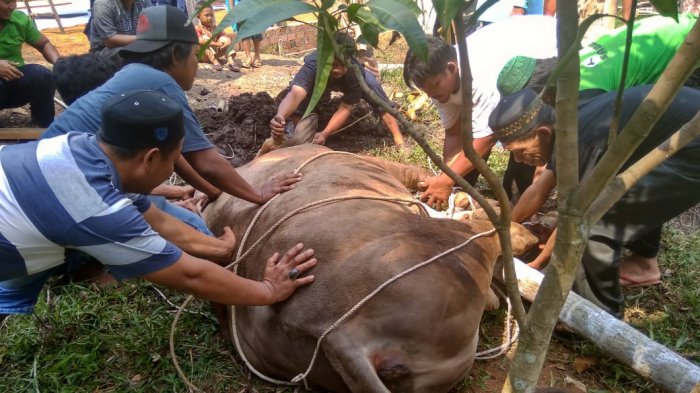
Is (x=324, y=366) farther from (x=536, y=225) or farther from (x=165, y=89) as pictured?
(x=536, y=225)

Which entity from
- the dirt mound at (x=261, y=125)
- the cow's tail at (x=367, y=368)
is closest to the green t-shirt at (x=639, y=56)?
the cow's tail at (x=367, y=368)

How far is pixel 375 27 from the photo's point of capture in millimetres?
1377

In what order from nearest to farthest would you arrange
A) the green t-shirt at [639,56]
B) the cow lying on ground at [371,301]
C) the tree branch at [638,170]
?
1. the tree branch at [638,170]
2. the cow lying on ground at [371,301]
3. the green t-shirt at [639,56]

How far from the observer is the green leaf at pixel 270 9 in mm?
1265

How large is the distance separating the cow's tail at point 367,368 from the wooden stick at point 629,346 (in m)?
1.11

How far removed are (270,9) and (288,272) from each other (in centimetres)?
150

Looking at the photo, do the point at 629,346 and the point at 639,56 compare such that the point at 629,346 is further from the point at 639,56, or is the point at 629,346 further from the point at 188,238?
the point at 188,238

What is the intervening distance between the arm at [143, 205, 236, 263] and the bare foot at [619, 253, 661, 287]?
2334mm

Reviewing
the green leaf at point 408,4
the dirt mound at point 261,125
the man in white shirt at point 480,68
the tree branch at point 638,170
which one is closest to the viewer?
the green leaf at point 408,4

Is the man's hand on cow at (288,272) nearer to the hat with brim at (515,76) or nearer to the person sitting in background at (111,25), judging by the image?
the hat with brim at (515,76)

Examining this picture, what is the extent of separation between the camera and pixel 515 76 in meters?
1.97

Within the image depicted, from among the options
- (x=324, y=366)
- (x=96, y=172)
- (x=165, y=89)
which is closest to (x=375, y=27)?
(x=96, y=172)

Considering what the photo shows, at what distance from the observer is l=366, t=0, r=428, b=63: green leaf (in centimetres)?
121

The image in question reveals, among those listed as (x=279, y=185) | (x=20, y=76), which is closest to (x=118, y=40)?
(x=20, y=76)
